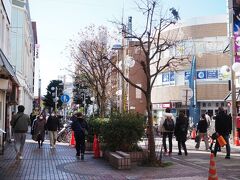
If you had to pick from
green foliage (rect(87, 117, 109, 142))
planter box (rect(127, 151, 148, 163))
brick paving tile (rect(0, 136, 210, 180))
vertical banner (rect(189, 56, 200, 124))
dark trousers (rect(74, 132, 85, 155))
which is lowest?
brick paving tile (rect(0, 136, 210, 180))

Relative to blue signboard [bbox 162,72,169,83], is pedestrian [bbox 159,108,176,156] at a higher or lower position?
lower

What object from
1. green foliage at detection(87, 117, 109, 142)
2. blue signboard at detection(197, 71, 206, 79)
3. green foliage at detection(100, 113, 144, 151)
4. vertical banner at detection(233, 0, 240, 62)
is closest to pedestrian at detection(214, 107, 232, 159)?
green foliage at detection(100, 113, 144, 151)

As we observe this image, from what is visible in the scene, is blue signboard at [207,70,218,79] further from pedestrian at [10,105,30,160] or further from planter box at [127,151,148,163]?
pedestrian at [10,105,30,160]

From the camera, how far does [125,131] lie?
46.0 ft

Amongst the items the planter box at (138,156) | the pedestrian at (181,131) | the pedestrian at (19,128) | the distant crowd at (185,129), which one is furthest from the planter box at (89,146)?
the planter box at (138,156)

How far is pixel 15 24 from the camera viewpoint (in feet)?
110

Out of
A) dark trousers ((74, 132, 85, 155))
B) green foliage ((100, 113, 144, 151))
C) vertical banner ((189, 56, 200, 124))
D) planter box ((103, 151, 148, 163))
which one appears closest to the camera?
planter box ((103, 151, 148, 163))

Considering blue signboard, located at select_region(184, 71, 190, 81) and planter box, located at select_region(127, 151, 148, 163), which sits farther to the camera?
blue signboard, located at select_region(184, 71, 190, 81)

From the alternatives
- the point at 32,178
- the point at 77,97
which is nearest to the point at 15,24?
the point at 32,178

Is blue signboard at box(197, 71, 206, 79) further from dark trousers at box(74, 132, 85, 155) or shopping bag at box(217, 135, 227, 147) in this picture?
shopping bag at box(217, 135, 227, 147)

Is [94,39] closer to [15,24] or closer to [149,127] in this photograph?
[15,24]

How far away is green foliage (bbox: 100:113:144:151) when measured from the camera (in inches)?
555

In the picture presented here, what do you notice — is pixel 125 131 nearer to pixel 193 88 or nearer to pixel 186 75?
pixel 193 88

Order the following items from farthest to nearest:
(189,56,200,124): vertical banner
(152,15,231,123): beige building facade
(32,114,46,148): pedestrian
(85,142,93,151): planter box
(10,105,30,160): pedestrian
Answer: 1. (152,15,231,123): beige building facade
2. (189,56,200,124): vertical banner
3. (32,114,46,148): pedestrian
4. (85,142,93,151): planter box
5. (10,105,30,160): pedestrian
